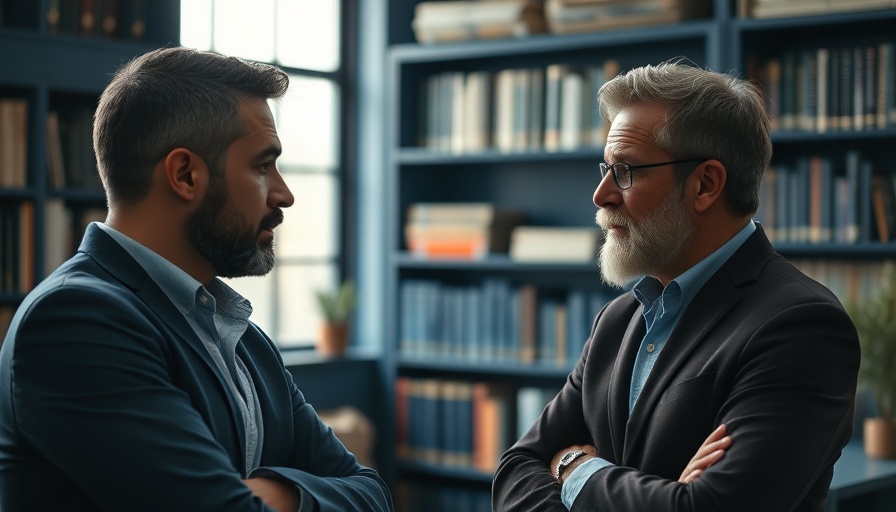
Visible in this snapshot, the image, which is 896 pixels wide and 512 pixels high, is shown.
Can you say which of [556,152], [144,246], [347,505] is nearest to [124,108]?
[144,246]

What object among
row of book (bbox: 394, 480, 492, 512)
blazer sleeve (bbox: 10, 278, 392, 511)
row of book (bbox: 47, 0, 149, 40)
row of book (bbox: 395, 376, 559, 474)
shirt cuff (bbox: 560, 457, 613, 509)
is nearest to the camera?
blazer sleeve (bbox: 10, 278, 392, 511)

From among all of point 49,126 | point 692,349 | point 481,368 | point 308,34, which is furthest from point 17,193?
point 692,349

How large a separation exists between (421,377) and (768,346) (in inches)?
136

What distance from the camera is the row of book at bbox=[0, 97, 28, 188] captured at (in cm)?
376

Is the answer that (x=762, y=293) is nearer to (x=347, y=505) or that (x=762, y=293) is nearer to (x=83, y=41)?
(x=347, y=505)

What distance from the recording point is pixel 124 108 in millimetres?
1710

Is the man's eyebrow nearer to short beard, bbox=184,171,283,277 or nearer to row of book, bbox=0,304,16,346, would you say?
short beard, bbox=184,171,283,277

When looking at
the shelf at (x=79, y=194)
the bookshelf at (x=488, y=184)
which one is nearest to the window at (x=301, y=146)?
the bookshelf at (x=488, y=184)

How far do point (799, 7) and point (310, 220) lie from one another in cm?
248

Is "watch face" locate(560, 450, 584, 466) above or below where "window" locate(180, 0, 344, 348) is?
below

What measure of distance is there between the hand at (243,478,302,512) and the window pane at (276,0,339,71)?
356 cm

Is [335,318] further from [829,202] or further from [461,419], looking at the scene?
[829,202]

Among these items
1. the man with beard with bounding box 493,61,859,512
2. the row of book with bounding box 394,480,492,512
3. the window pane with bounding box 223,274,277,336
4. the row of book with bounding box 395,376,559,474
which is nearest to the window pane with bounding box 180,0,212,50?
the window pane with bounding box 223,274,277,336

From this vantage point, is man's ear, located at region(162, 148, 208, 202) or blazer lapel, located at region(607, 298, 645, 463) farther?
blazer lapel, located at region(607, 298, 645, 463)
